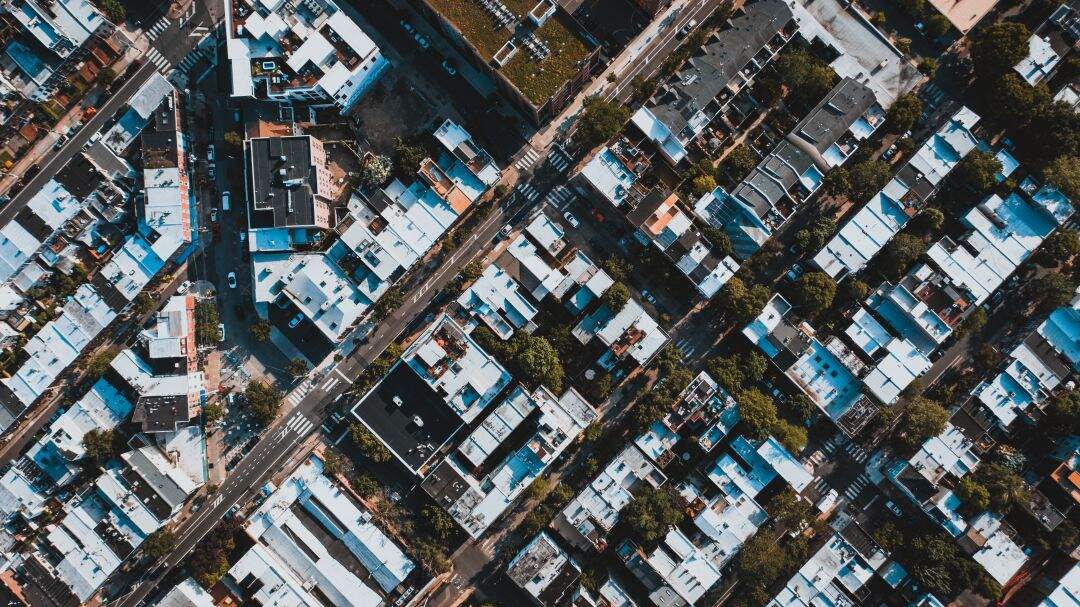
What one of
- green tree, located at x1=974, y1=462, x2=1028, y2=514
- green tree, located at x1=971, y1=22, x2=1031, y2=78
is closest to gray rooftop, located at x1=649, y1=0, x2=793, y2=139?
green tree, located at x1=971, y1=22, x2=1031, y2=78

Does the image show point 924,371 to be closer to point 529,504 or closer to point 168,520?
point 529,504

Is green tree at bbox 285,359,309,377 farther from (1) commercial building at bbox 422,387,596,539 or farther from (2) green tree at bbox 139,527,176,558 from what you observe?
(2) green tree at bbox 139,527,176,558

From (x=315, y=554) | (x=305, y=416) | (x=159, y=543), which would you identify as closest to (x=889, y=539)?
(x=315, y=554)

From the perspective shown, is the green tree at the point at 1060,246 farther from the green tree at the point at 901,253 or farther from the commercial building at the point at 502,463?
the commercial building at the point at 502,463

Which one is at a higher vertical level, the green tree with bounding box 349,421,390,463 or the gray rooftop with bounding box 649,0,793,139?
the gray rooftop with bounding box 649,0,793,139

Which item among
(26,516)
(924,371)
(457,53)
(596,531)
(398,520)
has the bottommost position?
(26,516)

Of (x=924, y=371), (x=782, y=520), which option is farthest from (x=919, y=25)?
(x=782, y=520)
